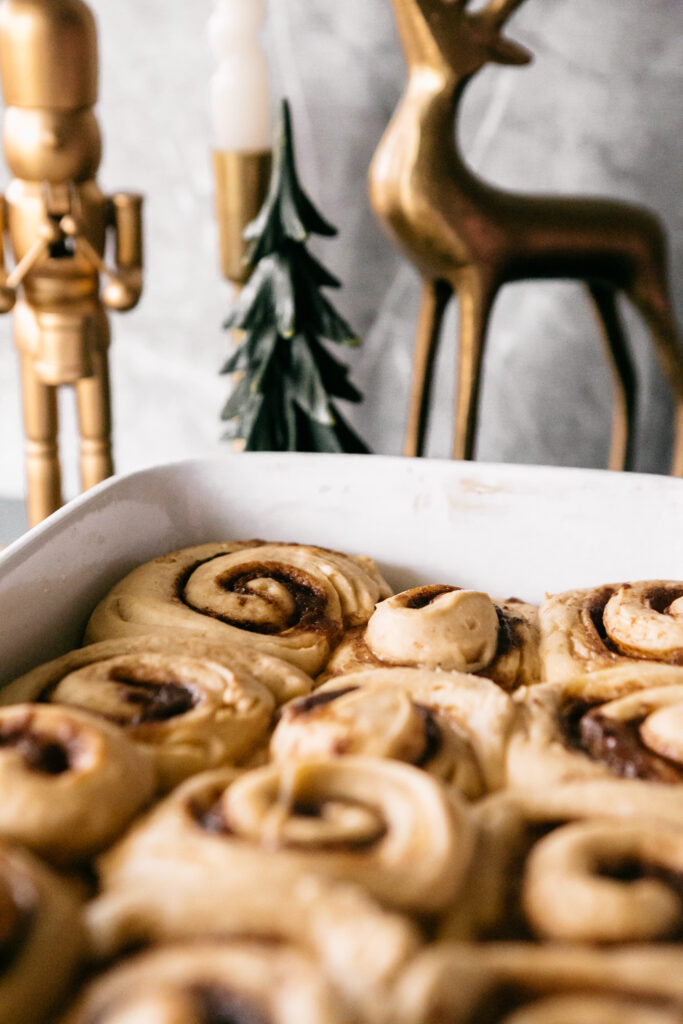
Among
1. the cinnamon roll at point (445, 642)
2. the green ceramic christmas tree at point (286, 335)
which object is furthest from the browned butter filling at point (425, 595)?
the green ceramic christmas tree at point (286, 335)

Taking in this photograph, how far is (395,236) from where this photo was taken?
1069 mm

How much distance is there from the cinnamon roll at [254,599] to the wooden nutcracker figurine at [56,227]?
31 centimetres

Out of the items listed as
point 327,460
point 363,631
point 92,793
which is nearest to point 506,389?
point 327,460

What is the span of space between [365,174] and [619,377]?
45cm

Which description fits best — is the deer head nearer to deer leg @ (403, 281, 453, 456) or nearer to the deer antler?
the deer antler

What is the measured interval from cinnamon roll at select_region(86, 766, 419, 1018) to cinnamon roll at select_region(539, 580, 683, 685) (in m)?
0.32

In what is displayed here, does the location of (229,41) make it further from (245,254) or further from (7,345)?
(7,345)

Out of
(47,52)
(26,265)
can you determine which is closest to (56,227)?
(26,265)

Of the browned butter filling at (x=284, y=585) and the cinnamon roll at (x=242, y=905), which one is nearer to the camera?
the cinnamon roll at (x=242, y=905)

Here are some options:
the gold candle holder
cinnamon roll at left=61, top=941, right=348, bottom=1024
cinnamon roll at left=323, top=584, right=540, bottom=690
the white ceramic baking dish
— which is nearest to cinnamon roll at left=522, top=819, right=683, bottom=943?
cinnamon roll at left=61, top=941, right=348, bottom=1024

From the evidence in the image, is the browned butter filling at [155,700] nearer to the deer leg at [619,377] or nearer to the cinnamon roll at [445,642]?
the cinnamon roll at [445,642]

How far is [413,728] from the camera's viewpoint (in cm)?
60

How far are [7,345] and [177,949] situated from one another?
1.28 m

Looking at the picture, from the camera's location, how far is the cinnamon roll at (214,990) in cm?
39
